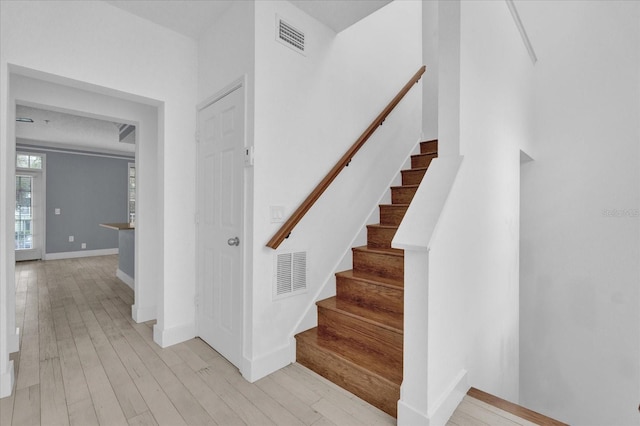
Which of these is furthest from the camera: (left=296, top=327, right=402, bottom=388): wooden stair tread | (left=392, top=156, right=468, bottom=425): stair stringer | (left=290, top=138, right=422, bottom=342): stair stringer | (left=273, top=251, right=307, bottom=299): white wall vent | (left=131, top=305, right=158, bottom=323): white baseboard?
(left=131, top=305, right=158, bottom=323): white baseboard

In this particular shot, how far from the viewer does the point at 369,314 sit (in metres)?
2.22

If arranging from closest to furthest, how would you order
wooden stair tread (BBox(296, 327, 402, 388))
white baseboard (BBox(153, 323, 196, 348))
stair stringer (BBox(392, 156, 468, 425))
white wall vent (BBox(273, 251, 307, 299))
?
stair stringer (BBox(392, 156, 468, 425)), wooden stair tread (BBox(296, 327, 402, 388)), white wall vent (BBox(273, 251, 307, 299)), white baseboard (BBox(153, 323, 196, 348))

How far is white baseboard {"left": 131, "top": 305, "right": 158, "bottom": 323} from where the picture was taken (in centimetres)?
319

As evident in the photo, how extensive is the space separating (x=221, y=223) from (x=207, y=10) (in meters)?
1.66

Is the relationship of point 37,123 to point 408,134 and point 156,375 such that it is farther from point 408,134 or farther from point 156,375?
point 408,134

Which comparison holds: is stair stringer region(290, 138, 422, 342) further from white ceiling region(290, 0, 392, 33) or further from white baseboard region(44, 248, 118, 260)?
white baseboard region(44, 248, 118, 260)

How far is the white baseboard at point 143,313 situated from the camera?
125 inches

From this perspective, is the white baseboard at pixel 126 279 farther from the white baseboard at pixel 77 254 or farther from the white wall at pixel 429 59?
the white wall at pixel 429 59

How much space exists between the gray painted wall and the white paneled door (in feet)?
21.7

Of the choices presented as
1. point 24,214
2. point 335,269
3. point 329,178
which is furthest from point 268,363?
point 24,214

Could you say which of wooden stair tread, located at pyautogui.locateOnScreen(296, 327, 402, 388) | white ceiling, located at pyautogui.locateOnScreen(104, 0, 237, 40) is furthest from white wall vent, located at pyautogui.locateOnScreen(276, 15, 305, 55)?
wooden stair tread, located at pyautogui.locateOnScreen(296, 327, 402, 388)

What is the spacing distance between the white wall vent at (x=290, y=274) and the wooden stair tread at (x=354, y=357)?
1.16ft

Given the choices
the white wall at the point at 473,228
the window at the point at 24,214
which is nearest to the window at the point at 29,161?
the window at the point at 24,214

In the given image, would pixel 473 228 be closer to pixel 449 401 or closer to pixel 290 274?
pixel 449 401
